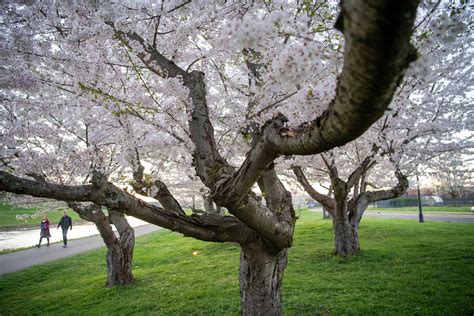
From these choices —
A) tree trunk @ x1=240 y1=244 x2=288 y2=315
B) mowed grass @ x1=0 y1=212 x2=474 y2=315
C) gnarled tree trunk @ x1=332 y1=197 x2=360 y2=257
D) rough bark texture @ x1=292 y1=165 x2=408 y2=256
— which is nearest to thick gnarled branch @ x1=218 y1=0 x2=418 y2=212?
tree trunk @ x1=240 y1=244 x2=288 y2=315

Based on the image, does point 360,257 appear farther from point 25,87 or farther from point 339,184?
point 25,87

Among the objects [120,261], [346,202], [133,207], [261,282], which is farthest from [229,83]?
[120,261]

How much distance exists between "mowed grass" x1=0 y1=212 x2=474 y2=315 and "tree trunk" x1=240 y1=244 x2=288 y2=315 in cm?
217

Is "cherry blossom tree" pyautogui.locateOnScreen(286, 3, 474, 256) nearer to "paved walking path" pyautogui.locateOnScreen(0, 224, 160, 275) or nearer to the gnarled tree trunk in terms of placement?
the gnarled tree trunk

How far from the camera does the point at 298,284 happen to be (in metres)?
8.30

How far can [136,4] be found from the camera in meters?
3.99

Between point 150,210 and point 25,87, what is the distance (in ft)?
9.32

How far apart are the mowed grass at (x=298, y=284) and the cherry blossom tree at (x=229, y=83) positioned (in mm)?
3239

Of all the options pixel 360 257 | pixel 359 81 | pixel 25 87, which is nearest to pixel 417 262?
pixel 360 257

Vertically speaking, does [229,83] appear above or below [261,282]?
above

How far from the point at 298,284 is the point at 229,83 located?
6015 millimetres

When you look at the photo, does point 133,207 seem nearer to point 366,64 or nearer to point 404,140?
point 366,64

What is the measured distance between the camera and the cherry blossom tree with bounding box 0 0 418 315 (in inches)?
Answer: 57.9

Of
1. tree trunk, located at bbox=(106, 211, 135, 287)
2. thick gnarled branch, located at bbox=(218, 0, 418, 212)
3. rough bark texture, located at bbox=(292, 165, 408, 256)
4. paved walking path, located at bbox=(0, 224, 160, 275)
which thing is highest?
thick gnarled branch, located at bbox=(218, 0, 418, 212)
